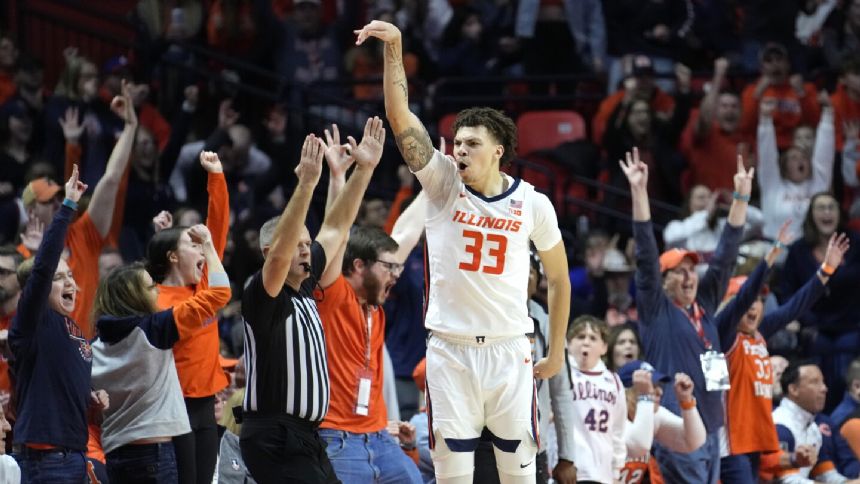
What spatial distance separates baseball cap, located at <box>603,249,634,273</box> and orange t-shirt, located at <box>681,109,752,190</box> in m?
1.70

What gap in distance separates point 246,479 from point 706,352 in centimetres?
331

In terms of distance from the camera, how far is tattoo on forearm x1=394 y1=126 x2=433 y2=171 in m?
6.28

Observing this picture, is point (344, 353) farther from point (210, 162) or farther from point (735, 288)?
point (735, 288)

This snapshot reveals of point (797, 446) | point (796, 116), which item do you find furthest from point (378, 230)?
point (796, 116)

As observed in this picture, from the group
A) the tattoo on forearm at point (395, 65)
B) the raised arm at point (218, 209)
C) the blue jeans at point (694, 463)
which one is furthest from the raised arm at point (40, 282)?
the blue jeans at point (694, 463)

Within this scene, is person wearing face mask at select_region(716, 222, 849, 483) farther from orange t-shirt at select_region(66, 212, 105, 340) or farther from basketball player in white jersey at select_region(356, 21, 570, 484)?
orange t-shirt at select_region(66, 212, 105, 340)

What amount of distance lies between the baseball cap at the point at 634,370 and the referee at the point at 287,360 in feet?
9.72

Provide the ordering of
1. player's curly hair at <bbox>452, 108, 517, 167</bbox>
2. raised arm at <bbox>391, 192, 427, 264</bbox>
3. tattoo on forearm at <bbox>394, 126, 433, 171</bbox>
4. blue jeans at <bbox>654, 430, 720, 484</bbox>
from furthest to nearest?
1. blue jeans at <bbox>654, 430, 720, 484</bbox>
2. raised arm at <bbox>391, 192, 427, 264</bbox>
3. player's curly hair at <bbox>452, 108, 517, 167</bbox>
4. tattoo on forearm at <bbox>394, 126, 433, 171</bbox>

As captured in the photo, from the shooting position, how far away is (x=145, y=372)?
6.98 m

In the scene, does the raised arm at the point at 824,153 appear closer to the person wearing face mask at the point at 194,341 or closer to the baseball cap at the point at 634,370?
the baseball cap at the point at 634,370

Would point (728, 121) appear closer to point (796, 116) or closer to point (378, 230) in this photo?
point (796, 116)

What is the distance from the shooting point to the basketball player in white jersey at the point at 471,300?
6.34 m

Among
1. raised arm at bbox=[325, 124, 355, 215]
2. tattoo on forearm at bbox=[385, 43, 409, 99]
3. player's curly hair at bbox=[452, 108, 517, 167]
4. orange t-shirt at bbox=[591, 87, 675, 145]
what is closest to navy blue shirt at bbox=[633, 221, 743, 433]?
player's curly hair at bbox=[452, 108, 517, 167]

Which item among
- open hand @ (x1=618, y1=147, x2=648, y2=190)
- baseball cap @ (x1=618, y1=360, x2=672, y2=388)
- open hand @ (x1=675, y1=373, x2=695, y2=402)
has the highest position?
open hand @ (x1=618, y1=147, x2=648, y2=190)
